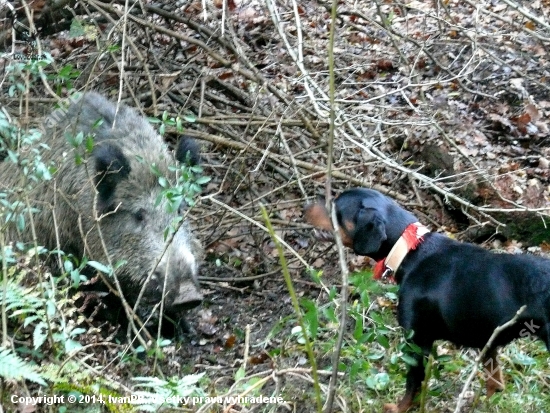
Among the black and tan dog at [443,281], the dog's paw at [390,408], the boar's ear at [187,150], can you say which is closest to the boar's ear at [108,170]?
the boar's ear at [187,150]

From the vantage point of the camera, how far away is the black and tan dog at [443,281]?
A: 4.13m

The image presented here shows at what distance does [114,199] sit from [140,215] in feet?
0.74

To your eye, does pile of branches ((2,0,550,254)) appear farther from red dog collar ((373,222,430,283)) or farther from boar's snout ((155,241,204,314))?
red dog collar ((373,222,430,283))

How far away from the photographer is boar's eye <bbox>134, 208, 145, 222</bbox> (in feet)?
19.2

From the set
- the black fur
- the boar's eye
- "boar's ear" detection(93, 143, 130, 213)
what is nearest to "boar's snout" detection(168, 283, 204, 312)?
the boar's eye

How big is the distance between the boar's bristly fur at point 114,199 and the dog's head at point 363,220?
1.38 meters

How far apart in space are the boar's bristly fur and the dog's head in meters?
1.38

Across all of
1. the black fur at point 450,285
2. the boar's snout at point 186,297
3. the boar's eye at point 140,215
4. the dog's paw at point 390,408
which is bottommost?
the dog's paw at point 390,408

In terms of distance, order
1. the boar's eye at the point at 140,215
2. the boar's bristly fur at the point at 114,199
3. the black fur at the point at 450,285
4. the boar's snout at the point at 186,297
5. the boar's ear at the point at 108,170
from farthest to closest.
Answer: the boar's eye at the point at 140,215 → the boar's bristly fur at the point at 114,199 → the boar's ear at the point at 108,170 → the boar's snout at the point at 186,297 → the black fur at the point at 450,285

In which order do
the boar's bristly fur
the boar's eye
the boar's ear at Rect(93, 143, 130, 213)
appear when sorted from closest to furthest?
the boar's ear at Rect(93, 143, 130, 213)
the boar's bristly fur
the boar's eye

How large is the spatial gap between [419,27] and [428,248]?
5.91 metres

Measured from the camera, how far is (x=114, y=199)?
582 centimetres

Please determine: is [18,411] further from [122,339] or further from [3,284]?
[122,339]

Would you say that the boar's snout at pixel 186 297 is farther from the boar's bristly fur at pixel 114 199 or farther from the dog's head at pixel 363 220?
the dog's head at pixel 363 220
